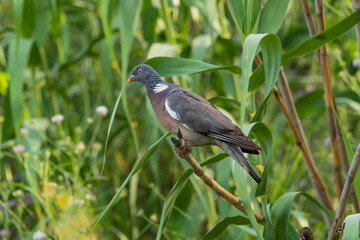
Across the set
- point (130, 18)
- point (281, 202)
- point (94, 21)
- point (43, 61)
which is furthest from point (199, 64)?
point (94, 21)

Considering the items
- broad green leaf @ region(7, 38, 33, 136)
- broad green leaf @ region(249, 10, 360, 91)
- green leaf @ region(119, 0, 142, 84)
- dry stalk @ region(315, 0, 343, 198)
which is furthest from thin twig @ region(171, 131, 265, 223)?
broad green leaf @ region(7, 38, 33, 136)

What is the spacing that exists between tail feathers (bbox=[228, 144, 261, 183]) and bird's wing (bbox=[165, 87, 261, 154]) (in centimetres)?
2

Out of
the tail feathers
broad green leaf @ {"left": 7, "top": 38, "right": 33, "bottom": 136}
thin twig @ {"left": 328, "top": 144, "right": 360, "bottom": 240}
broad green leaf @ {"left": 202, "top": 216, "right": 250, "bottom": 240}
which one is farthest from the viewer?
broad green leaf @ {"left": 7, "top": 38, "right": 33, "bottom": 136}

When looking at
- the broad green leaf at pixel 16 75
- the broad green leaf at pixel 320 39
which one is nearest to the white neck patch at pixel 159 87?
the broad green leaf at pixel 320 39

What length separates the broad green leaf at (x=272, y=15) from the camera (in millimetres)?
1224

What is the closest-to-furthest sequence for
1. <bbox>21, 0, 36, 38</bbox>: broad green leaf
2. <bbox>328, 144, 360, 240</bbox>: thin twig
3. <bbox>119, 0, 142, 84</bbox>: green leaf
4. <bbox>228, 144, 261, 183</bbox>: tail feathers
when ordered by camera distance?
<bbox>328, 144, 360, 240</bbox>: thin twig → <bbox>228, 144, 261, 183</bbox>: tail feathers → <bbox>119, 0, 142, 84</bbox>: green leaf → <bbox>21, 0, 36, 38</bbox>: broad green leaf

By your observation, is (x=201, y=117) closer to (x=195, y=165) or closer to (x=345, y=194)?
(x=195, y=165)

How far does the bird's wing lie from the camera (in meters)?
1.25

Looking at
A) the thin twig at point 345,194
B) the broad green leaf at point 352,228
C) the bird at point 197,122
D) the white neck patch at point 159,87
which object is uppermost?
the white neck patch at point 159,87

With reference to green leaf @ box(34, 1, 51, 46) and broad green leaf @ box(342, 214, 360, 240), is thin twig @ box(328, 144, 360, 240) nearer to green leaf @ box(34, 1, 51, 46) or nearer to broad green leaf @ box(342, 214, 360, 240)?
broad green leaf @ box(342, 214, 360, 240)

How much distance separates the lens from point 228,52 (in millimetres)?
2195

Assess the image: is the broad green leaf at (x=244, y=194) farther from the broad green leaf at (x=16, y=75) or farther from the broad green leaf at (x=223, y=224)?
the broad green leaf at (x=16, y=75)

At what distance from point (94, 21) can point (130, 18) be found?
1.10 metres

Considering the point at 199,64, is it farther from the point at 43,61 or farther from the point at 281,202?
the point at 43,61
